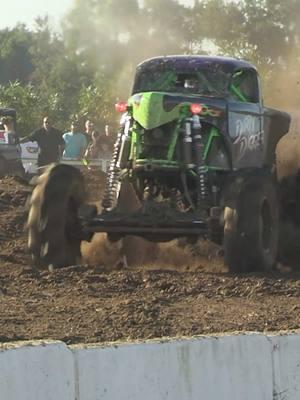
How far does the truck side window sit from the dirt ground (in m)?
1.69

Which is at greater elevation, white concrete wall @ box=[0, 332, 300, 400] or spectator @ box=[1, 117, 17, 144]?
spectator @ box=[1, 117, 17, 144]

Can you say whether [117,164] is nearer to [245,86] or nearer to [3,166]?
[245,86]

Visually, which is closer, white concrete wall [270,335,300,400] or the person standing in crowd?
white concrete wall [270,335,300,400]

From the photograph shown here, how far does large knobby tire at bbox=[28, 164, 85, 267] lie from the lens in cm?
1102

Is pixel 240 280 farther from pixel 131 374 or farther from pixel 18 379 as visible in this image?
pixel 18 379

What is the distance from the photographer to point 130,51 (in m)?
22.0

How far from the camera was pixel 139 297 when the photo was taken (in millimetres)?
9164

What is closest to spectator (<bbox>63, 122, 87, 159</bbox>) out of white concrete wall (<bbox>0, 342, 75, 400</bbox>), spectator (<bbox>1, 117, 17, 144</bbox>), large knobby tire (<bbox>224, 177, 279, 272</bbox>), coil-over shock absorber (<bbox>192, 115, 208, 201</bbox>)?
spectator (<bbox>1, 117, 17, 144</bbox>)

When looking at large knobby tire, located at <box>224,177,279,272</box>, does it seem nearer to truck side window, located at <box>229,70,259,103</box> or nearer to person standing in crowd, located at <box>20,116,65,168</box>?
truck side window, located at <box>229,70,259,103</box>

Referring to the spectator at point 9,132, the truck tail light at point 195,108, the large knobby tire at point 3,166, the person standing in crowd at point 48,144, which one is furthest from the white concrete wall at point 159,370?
the spectator at point 9,132

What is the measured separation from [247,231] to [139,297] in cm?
183

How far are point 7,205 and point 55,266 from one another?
13.6 ft

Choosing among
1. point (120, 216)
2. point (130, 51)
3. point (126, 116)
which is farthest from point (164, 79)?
point (130, 51)

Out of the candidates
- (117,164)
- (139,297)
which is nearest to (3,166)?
(117,164)
